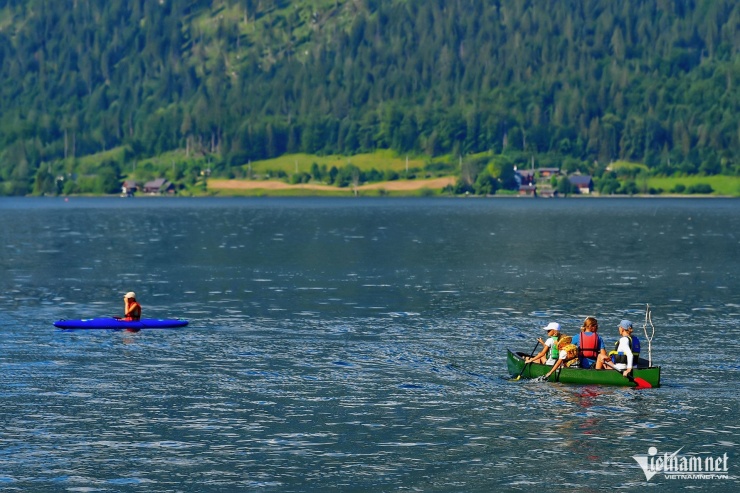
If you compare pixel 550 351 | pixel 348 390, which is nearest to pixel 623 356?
pixel 550 351

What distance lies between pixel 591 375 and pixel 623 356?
5.88 feet

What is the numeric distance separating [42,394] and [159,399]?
5684 millimetres

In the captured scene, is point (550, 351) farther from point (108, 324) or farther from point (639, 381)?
point (108, 324)

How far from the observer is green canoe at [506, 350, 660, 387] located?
193ft

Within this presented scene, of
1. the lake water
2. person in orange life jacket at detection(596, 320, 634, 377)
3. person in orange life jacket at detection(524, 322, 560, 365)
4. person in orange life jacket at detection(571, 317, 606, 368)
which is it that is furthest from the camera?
person in orange life jacket at detection(524, 322, 560, 365)

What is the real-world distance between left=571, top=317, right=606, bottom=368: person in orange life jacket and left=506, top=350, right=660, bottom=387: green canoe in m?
0.94

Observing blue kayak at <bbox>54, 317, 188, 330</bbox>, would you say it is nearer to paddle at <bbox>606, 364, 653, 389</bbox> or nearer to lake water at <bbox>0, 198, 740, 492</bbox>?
lake water at <bbox>0, 198, 740, 492</bbox>

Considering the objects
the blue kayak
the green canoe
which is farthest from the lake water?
the blue kayak

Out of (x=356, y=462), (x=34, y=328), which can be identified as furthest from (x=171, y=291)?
(x=356, y=462)

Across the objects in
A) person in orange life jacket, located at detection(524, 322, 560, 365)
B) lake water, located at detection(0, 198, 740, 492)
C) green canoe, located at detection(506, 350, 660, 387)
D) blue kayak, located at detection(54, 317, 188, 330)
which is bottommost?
lake water, located at detection(0, 198, 740, 492)

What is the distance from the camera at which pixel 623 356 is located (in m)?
59.2

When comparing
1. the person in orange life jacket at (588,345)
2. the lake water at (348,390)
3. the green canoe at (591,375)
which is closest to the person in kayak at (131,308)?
the lake water at (348,390)

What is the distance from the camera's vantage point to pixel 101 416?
53.3 m

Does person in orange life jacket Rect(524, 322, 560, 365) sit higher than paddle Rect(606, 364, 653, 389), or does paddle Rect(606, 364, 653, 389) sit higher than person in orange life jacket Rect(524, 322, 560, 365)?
person in orange life jacket Rect(524, 322, 560, 365)
